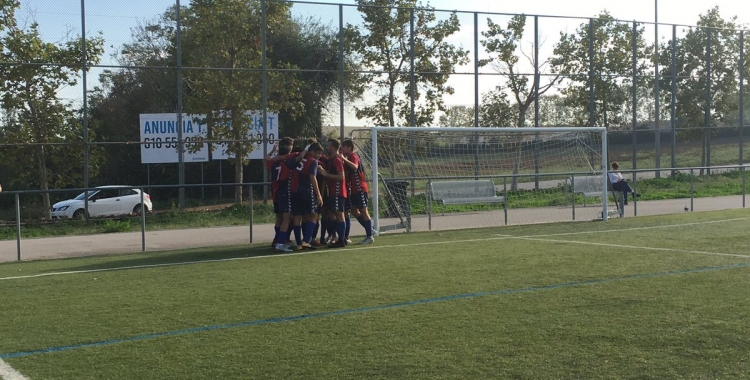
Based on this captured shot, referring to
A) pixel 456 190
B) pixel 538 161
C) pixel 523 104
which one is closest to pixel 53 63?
pixel 456 190

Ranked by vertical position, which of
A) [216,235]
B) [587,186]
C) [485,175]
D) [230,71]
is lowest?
[216,235]

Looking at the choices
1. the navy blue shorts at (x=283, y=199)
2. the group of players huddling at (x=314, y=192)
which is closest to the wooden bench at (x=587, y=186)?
the group of players huddling at (x=314, y=192)

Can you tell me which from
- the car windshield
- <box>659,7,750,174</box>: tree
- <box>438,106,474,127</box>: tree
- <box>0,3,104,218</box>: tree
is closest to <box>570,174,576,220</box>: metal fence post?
<box>438,106,474,127</box>: tree

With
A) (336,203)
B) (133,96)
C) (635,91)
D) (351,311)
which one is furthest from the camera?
(635,91)

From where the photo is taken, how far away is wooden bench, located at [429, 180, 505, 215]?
17569mm

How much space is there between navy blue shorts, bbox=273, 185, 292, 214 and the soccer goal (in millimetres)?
3758

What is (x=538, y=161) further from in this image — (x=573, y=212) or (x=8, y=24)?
(x=8, y=24)

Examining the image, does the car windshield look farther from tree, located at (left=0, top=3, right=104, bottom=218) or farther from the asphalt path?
tree, located at (left=0, top=3, right=104, bottom=218)

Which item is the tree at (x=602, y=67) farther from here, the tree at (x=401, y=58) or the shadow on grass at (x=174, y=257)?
the shadow on grass at (x=174, y=257)

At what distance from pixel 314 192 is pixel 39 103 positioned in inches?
403

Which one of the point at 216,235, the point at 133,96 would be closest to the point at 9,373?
the point at 216,235

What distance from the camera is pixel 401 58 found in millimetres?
23812

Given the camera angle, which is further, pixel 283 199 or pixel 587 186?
pixel 587 186

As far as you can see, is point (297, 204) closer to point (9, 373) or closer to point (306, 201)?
point (306, 201)
